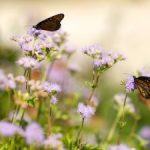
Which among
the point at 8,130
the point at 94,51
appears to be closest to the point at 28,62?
the point at 94,51

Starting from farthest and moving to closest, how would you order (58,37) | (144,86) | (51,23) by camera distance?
(58,37) → (51,23) → (144,86)

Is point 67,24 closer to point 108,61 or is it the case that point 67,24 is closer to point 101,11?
point 101,11

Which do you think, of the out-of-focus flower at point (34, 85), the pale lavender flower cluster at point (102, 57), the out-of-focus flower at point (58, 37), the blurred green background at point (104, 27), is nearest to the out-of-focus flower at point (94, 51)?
the pale lavender flower cluster at point (102, 57)

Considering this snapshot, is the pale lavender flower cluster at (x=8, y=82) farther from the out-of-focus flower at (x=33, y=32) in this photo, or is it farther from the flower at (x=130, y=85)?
the flower at (x=130, y=85)

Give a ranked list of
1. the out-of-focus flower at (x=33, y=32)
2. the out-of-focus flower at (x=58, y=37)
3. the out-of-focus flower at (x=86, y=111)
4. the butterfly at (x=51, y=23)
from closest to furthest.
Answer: the out-of-focus flower at (x=86, y=111)
the out-of-focus flower at (x=33, y=32)
the butterfly at (x=51, y=23)
the out-of-focus flower at (x=58, y=37)

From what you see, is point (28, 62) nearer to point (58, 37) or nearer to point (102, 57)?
point (102, 57)

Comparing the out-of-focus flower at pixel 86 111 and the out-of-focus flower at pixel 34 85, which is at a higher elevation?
the out-of-focus flower at pixel 34 85

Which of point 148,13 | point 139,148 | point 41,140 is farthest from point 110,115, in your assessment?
point 148,13

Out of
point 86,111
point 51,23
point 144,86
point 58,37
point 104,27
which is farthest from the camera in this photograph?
→ point 104,27
